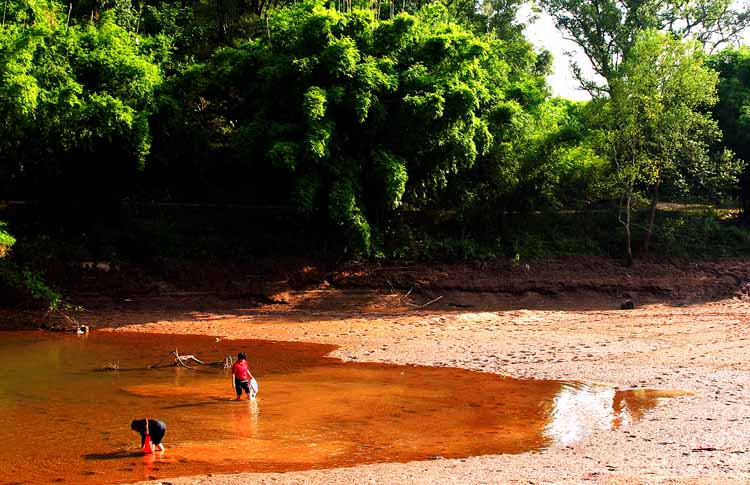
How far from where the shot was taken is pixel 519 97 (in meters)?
30.7

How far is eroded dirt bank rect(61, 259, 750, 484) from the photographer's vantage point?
10.6 m

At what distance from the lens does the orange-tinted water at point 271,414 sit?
36.7ft

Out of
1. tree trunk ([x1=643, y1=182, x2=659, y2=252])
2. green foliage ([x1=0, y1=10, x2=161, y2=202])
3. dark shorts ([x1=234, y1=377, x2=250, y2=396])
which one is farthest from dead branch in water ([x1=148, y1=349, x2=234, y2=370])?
tree trunk ([x1=643, y1=182, x2=659, y2=252])

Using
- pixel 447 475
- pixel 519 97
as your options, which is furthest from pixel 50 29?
pixel 447 475

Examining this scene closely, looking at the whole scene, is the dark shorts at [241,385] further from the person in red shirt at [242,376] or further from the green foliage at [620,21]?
the green foliage at [620,21]

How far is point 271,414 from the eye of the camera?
1379 cm

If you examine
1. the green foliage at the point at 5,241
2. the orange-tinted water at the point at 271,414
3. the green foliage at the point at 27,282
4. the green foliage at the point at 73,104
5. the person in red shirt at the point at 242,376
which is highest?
the green foliage at the point at 73,104

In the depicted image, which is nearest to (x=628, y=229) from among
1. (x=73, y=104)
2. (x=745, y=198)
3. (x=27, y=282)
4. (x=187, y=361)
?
(x=745, y=198)

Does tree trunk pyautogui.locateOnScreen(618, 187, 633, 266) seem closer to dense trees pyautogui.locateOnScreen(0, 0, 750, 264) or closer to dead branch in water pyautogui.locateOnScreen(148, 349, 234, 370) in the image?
dense trees pyautogui.locateOnScreen(0, 0, 750, 264)

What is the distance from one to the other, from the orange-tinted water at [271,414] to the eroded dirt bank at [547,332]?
0.69 metres

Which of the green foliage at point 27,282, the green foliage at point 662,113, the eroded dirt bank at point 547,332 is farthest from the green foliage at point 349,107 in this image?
the green foliage at point 27,282

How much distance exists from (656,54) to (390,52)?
33.0 ft

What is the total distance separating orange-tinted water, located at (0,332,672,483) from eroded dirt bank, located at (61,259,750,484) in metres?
0.69

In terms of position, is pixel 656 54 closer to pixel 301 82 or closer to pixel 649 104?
pixel 649 104
